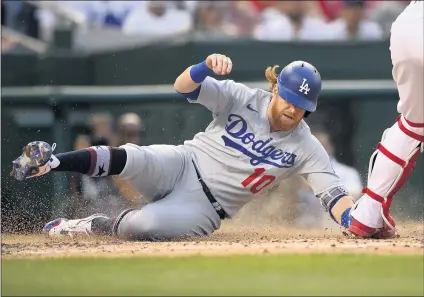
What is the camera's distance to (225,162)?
5.60 m

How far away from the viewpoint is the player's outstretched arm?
511 cm

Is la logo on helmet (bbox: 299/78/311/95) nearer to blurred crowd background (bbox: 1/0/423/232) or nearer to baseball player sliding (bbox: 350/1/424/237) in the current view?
baseball player sliding (bbox: 350/1/424/237)

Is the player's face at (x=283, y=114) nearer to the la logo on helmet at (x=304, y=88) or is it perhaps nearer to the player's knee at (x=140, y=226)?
the la logo on helmet at (x=304, y=88)

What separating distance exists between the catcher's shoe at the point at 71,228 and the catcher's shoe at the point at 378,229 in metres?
1.58

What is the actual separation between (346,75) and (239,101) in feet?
11.4

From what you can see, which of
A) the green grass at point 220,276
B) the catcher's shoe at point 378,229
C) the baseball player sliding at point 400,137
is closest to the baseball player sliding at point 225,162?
the catcher's shoe at point 378,229

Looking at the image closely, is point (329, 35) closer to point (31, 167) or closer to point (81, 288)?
point (31, 167)

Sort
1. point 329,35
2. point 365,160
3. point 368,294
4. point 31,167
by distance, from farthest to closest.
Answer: point 329,35 → point 365,160 → point 31,167 → point 368,294

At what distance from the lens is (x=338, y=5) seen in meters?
10.1

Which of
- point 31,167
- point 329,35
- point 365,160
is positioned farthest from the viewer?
point 329,35

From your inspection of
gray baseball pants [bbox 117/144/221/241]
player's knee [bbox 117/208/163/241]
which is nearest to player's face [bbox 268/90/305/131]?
gray baseball pants [bbox 117/144/221/241]

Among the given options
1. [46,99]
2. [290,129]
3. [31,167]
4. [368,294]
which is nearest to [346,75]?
[46,99]

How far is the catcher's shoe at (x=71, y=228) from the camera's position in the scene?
19.4ft

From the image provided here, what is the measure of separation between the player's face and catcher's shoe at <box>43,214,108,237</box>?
4.11 feet
